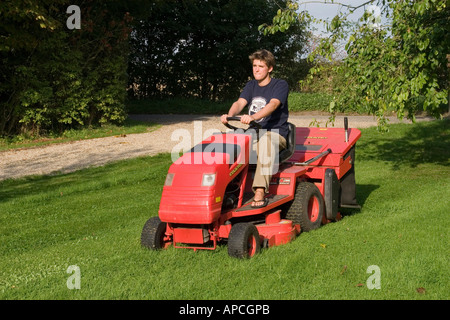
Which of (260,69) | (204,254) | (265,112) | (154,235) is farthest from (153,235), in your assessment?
(260,69)

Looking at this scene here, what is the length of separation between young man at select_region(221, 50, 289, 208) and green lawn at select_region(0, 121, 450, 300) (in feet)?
2.29

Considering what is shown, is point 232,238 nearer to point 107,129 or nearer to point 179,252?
point 179,252

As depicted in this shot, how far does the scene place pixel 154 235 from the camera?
541 centimetres

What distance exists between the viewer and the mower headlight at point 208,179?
5102 mm

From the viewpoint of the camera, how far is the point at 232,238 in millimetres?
5102

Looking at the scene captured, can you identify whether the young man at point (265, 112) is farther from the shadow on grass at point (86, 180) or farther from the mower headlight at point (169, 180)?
the shadow on grass at point (86, 180)

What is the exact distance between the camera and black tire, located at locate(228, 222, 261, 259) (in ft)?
16.6

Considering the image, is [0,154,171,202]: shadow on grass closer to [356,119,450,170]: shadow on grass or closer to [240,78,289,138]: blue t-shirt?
[240,78,289,138]: blue t-shirt

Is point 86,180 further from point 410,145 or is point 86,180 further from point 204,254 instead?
point 410,145

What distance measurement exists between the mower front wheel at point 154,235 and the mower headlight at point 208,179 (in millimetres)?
692

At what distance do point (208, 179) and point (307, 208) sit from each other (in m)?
1.47

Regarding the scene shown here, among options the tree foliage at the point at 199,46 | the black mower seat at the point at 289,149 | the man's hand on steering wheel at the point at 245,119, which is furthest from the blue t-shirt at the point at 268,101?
the tree foliage at the point at 199,46

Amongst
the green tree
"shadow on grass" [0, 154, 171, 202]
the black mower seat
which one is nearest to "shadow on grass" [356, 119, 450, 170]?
"shadow on grass" [0, 154, 171, 202]

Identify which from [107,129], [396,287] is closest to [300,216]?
[396,287]
